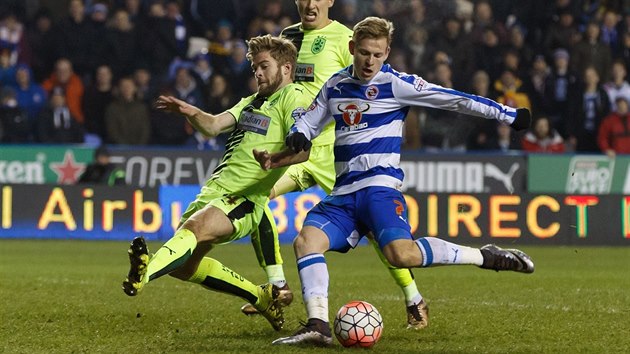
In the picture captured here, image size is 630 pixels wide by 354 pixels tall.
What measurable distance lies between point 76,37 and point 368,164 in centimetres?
1331

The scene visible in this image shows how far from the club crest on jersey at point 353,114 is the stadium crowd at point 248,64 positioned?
1155cm

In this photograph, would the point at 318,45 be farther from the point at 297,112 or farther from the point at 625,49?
the point at 625,49

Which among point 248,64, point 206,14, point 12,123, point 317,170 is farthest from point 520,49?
point 317,170

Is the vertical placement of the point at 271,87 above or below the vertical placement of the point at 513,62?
below

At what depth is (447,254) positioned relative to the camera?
718cm

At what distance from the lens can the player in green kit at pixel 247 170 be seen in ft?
25.7

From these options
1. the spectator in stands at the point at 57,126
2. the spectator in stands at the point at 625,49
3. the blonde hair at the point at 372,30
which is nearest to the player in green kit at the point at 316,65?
the blonde hair at the point at 372,30

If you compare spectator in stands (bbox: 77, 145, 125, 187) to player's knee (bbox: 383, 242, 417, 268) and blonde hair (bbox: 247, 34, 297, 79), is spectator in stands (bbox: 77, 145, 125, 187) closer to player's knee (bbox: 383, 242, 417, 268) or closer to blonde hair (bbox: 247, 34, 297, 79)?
blonde hair (bbox: 247, 34, 297, 79)

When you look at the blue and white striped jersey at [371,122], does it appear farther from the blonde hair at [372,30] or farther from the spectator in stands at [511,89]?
the spectator in stands at [511,89]

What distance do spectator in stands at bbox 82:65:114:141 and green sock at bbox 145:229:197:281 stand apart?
1211 cm

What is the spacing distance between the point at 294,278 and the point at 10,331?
4.82 meters

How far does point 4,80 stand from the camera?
19.4 metres

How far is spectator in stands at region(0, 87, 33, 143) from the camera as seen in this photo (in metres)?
19.1

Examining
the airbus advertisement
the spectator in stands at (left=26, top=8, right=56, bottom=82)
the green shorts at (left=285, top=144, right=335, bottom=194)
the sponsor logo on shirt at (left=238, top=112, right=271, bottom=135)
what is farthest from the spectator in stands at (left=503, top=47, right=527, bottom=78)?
the sponsor logo on shirt at (left=238, top=112, right=271, bottom=135)
